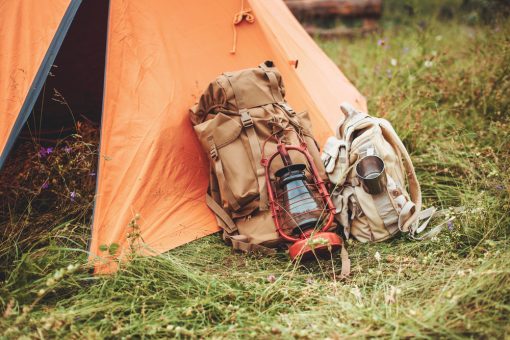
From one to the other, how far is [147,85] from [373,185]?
1447mm

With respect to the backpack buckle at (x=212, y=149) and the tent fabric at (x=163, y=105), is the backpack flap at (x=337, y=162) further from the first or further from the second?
the backpack buckle at (x=212, y=149)

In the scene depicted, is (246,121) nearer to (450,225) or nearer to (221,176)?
(221,176)

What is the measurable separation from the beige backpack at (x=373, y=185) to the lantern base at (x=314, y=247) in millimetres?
291

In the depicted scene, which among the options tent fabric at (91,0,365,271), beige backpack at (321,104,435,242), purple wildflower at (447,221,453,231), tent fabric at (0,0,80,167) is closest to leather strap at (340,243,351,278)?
beige backpack at (321,104,435,242)

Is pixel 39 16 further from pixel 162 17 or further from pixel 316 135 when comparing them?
pixel 316 135

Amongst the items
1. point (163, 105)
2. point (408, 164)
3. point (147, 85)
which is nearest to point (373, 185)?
point (408, 164)

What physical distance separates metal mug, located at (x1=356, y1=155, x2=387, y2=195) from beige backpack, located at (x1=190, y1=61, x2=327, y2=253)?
0.24 m

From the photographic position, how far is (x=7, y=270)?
2.31 meters

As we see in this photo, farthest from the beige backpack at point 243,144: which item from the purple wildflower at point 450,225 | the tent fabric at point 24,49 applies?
the tent fabric at point 24,49

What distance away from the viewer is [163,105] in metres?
2.77

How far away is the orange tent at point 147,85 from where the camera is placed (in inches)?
101

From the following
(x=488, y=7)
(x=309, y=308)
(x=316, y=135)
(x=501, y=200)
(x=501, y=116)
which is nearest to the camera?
(x=309, y=308)

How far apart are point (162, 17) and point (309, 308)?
1.94 metres

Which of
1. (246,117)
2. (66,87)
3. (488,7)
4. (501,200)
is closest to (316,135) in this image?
(246,117)
